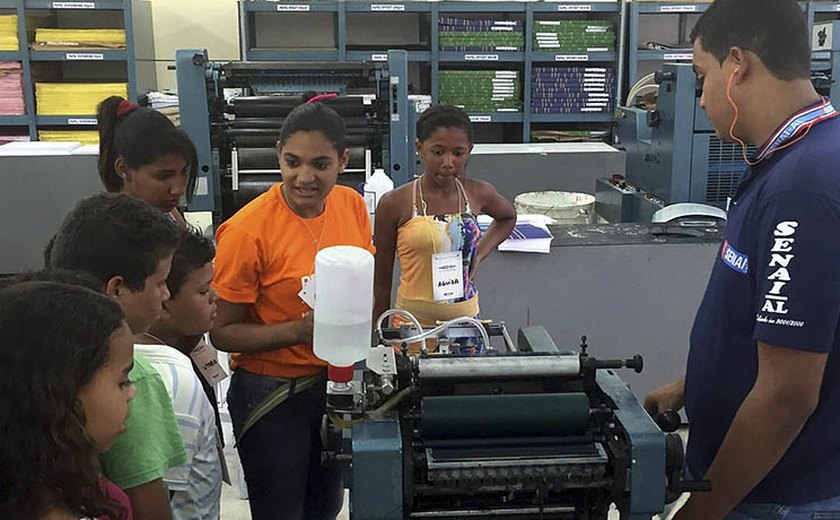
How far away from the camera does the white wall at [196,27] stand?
17.0ft

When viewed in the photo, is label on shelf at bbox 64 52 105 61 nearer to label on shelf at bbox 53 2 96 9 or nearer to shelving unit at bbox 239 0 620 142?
label on shelf at bbox 53 2 96 9

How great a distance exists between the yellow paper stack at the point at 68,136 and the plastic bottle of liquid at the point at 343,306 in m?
4.11

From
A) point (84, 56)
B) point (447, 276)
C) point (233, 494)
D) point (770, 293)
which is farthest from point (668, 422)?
point (84, 56)

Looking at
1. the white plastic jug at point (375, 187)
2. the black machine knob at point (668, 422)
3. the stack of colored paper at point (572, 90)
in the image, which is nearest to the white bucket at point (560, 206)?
the white plastic jug at point (375, 187)

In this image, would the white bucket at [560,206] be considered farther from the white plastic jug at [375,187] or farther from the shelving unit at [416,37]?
the shelving unit at [416,37]

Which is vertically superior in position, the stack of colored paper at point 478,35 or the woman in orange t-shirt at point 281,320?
the stack of colored paper at point 478,35

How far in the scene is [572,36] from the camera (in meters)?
4.90

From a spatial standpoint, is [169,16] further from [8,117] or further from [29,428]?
[29,428]

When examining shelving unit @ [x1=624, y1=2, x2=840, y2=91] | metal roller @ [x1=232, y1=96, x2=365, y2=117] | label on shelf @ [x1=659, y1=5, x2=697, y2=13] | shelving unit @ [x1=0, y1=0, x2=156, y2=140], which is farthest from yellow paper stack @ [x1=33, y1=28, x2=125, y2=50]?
label on shelf @ [x1=659, y1=5, x2=697, y2=13]

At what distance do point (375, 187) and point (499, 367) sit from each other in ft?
5.54

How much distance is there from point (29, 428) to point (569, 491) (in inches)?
25.0

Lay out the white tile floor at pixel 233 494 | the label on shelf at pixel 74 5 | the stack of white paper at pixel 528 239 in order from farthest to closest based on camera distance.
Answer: the label on shelf at pixel 74 5 → the stack of white paper at pixel 528 239 → the white tile floor at pixel 233 494

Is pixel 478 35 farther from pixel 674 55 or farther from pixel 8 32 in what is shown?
pixel 8 32

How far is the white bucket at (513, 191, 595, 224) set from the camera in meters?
3.29
